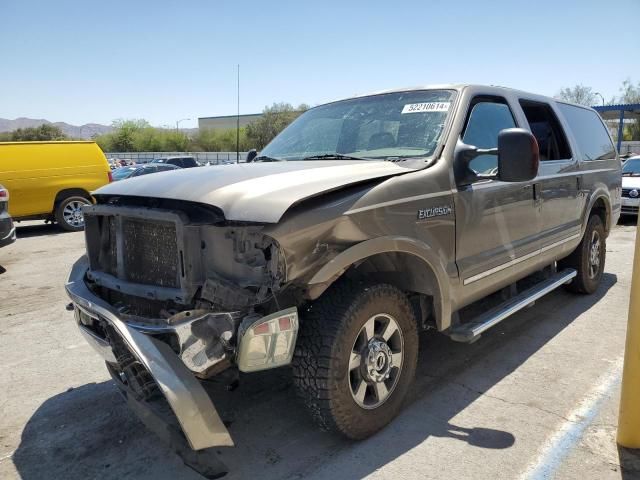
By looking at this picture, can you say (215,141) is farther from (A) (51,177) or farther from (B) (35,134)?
(A) (51,177)

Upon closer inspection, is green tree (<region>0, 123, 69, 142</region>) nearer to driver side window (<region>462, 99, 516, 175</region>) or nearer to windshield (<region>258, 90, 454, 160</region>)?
windshield (<region>258, 90, 454, 160</region>)

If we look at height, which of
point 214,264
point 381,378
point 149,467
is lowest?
point 149,467

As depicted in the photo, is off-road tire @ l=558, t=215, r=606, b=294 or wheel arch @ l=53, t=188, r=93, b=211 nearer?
off-road tire @ l=558, t=215, r=606, b=294

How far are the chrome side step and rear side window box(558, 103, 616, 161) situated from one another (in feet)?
4.42

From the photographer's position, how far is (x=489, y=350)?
430 centimetres

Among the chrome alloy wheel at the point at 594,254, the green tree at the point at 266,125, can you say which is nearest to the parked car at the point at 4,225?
the chrome alloy wheel at the point at 594,254

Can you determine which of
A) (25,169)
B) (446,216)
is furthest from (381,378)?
(25,169)

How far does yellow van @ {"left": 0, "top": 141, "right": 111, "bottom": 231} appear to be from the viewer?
11258 millimetres

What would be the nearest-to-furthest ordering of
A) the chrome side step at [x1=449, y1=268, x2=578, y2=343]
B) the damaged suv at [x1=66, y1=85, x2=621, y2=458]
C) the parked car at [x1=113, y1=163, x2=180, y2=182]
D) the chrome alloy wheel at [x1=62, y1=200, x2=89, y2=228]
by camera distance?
the damaged suv at [x1=66, y1=85, x2=621, y2=458] → the chrome side step at [x1=449, y1=268, x2=578, y2=343] → the chrome alloy wheel at [x1=62, y1=200, x2=89, y2=228] → the parked car at [x1=113, y1=163, x2=180, y2=182]

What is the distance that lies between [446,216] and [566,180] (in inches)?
85.9

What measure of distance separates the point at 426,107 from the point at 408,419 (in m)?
2.09

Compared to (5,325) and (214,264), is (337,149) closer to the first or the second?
(214,264)

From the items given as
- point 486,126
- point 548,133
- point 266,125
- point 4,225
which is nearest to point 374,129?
point 486,126

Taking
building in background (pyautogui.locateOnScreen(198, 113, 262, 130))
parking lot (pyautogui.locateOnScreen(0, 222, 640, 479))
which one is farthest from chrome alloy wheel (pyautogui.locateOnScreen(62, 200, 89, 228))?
building in background (pyautogui.locateOnScreen(198, 113, 262, 130))
